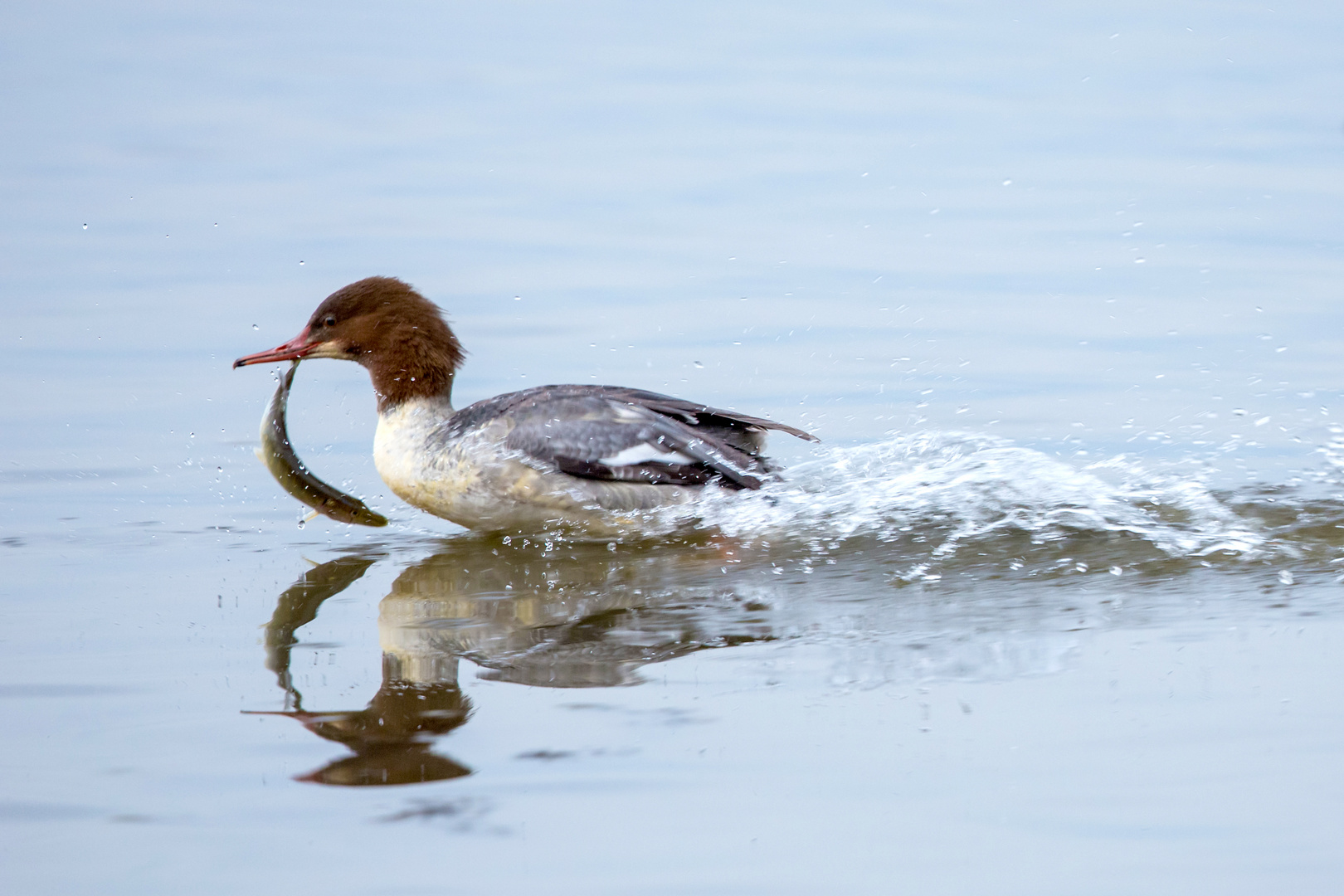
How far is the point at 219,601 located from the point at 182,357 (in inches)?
171

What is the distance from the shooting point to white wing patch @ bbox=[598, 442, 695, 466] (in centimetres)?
736

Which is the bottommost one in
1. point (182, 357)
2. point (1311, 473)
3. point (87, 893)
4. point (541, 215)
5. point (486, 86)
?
point (87, 893)

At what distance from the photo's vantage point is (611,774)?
4.80 metres

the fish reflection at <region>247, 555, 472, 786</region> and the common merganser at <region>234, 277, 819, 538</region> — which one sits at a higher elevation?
the common merganser at <region>234, 277, 819, 538</region>

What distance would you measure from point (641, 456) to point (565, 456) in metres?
0.29

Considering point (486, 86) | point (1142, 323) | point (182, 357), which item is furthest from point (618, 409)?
point (486, 86)

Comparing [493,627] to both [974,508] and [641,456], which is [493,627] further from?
[974,508]

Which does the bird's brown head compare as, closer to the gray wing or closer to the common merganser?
the common merganser

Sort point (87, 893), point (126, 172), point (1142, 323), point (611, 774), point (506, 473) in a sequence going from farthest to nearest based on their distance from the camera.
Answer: point (126, 172) → point (1142, 323) → point (506, 473) → point (611, 774) → point (87, 893)

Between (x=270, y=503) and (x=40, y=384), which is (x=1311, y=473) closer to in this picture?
(x=270, y=503)

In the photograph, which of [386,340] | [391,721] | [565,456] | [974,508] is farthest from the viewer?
[386,340]

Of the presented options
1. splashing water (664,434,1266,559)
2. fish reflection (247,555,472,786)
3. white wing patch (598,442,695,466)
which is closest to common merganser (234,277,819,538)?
white wing patch (598,442,695,466)

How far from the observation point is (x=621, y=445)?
739cm

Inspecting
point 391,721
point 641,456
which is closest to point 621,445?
point 641,456
